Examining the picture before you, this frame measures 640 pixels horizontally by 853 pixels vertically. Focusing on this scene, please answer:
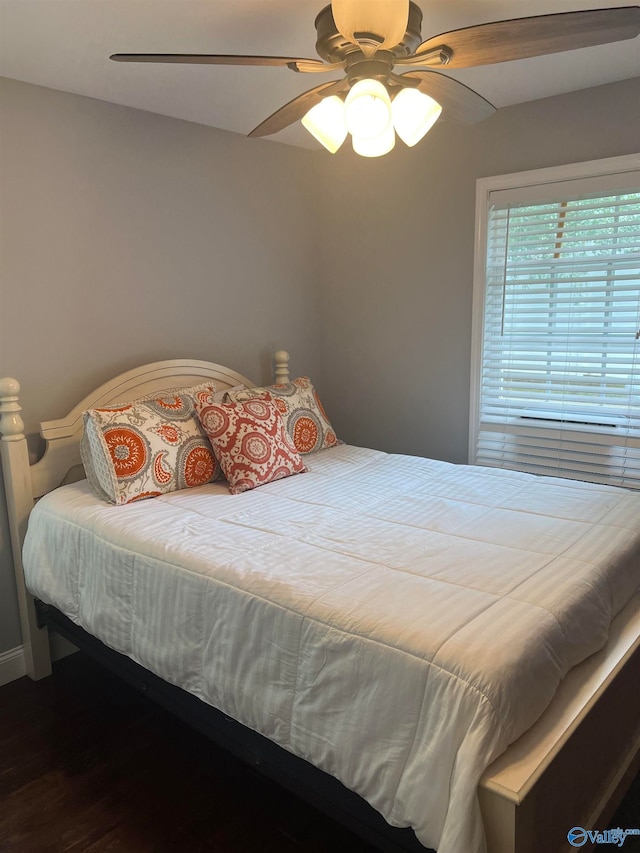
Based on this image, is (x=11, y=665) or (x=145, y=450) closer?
(x=145, y=450)

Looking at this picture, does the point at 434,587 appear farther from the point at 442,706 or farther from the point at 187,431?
the point at 187,431

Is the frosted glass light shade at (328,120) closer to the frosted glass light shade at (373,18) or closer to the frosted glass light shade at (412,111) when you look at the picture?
the frosted glass light shade at (412,111)

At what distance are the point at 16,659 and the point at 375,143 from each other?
7.97 feet

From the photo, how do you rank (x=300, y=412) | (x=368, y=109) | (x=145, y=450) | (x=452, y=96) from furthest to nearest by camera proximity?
(x=300, y=412) → (x=145, y=450) → (x=452, y=96) → (x=368, y=109)

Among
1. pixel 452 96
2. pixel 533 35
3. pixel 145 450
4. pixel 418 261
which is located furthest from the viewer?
pixel 418 261

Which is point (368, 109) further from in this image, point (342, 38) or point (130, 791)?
point (130, 791)

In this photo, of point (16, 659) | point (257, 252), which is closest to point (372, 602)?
point (16, 659)

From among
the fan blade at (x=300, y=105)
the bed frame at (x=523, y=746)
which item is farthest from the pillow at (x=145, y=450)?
the fan blade at (x=300, y=105)

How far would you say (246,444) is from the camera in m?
2.61

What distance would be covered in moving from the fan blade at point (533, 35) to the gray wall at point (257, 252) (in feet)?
4.37

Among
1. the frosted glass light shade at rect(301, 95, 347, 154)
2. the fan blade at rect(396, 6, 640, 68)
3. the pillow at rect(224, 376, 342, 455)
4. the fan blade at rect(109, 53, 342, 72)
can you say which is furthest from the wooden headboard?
the fan blade at rect(396, 6, 640, 68)

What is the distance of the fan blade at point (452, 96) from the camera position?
1.69 meters

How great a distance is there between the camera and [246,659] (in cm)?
166

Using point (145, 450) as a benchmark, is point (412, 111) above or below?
above
